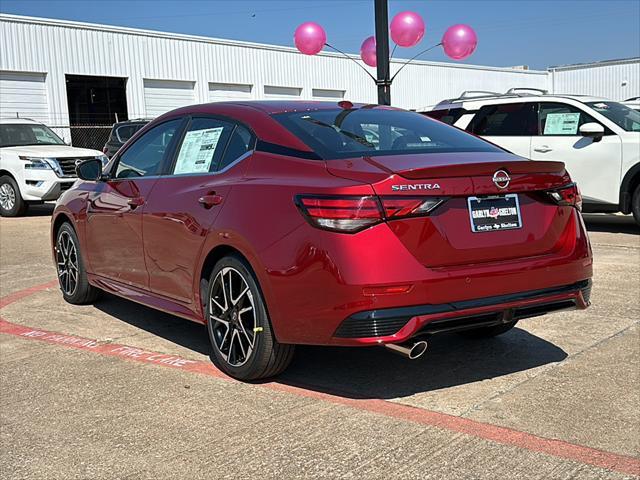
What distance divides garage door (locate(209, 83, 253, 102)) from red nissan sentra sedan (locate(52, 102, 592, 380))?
24.5m

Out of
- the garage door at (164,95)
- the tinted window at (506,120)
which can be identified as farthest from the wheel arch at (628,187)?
the garage door at (164,95)

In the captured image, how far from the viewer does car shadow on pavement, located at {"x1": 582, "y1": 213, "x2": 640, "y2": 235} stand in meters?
10.4

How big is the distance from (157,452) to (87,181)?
10.6 feet

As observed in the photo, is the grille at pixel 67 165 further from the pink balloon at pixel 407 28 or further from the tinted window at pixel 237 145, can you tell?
the tinted window at pixel 237 145

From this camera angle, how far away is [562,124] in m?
10.4

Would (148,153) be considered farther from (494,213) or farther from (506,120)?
(506,120)

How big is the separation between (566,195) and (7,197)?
1250cm

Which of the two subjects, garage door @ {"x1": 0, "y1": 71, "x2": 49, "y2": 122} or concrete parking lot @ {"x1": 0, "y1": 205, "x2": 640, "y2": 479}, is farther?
garage door @ {"x1": 0, "y1": 71, "x2": 49, "y2": 122}

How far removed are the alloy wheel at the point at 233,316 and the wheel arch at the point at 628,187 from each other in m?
7.00

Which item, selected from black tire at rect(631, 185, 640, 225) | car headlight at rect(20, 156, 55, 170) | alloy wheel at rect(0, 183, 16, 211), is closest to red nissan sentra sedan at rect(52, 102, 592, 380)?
black tire at rect(631, 185, 640, 225)

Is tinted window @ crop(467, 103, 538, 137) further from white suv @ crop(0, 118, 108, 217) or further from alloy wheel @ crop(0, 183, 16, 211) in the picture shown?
alloy wheel @ crop(0, 183, 16, 211)

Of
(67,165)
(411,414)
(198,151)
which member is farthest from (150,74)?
(411,414)

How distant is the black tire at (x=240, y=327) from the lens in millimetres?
4020

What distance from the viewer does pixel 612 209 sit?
9.88 metres
